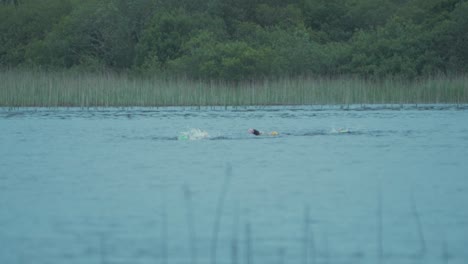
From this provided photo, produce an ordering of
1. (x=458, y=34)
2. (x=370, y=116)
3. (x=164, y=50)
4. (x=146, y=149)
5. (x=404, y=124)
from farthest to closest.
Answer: (x=164, y=50) < (x=458, y=34) < (x=370, y=116) < (x=404, y=124) < (x=146, y=149)

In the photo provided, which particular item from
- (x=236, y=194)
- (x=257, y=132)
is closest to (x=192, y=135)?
(x=257, y=132)

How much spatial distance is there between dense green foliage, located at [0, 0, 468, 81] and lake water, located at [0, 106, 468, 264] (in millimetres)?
12994

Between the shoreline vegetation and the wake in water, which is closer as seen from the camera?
the wake in water

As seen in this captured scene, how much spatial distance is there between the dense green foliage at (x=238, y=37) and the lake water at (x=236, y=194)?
13.0 metres

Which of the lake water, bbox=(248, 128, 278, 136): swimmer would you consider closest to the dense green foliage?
the lake water

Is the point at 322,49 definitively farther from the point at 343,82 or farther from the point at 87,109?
the point at 87,109

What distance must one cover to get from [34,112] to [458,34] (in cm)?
1745

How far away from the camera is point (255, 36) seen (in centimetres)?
4175

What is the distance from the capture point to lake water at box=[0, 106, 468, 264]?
347 inches

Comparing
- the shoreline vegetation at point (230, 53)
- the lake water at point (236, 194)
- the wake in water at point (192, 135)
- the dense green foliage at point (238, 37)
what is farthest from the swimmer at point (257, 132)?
the dense green foliage at point (238, 37)

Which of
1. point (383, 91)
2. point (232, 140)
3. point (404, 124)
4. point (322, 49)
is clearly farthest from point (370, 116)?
point (322, 49)

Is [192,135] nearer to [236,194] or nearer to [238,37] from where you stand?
[236,194]

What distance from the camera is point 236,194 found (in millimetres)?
11953

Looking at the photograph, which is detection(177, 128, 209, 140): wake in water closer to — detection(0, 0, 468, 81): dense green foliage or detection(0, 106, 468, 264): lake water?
detection(0, 106, 468, 264): lake water
